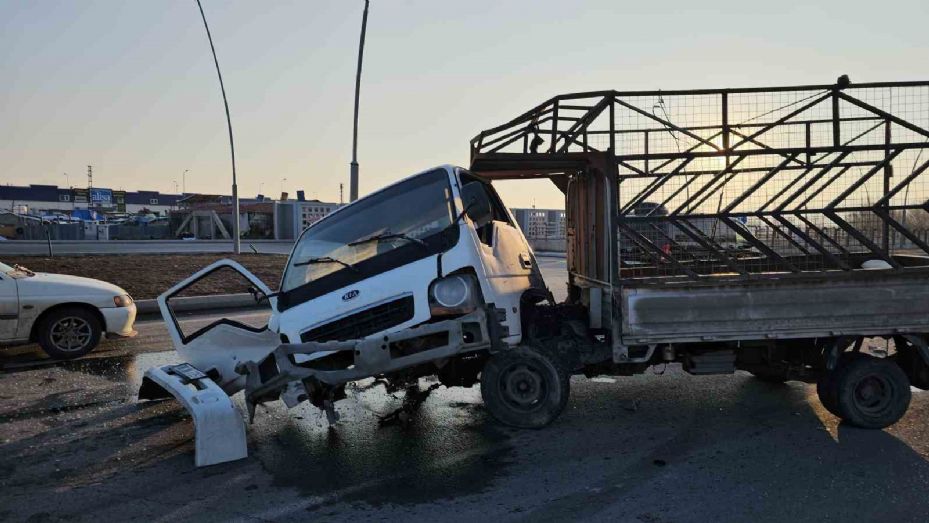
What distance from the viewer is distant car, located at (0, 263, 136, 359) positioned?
26.9 ft

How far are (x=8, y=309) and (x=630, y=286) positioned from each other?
757cm

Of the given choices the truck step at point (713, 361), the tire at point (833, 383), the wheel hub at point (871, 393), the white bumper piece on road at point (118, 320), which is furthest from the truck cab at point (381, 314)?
the white bumper piece on road at point (118, 320)

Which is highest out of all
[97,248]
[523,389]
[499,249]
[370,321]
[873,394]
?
[97,248]

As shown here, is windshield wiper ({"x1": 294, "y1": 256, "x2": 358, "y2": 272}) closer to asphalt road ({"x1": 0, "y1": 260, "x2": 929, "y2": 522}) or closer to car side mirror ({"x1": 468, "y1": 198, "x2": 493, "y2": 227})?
car side mirror ({"x1": 468, "y1": 198, "x2": 493, "y2": 227})

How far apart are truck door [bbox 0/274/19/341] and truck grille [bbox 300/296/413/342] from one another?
5.38m

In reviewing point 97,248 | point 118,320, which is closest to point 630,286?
point 118,320

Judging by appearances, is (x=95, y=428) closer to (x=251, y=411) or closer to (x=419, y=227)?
(x=251, y=411)

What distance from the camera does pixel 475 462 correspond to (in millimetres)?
4770

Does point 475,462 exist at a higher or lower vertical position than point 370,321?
lower

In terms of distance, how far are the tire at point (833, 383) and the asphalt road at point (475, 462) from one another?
0.16 m

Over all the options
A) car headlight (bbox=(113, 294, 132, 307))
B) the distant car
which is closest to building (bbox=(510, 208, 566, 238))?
car headlight (bbox=(113, 294, 132, 307))

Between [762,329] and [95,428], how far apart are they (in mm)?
5593

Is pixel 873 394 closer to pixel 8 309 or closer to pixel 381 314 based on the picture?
pixel 381 314

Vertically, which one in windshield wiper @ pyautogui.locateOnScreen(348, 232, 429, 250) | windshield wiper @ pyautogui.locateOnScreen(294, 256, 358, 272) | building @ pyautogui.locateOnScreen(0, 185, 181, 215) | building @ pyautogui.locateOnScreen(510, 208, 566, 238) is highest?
building @ pyautogui.locateOnScreen(0, 185, 181, 215)
